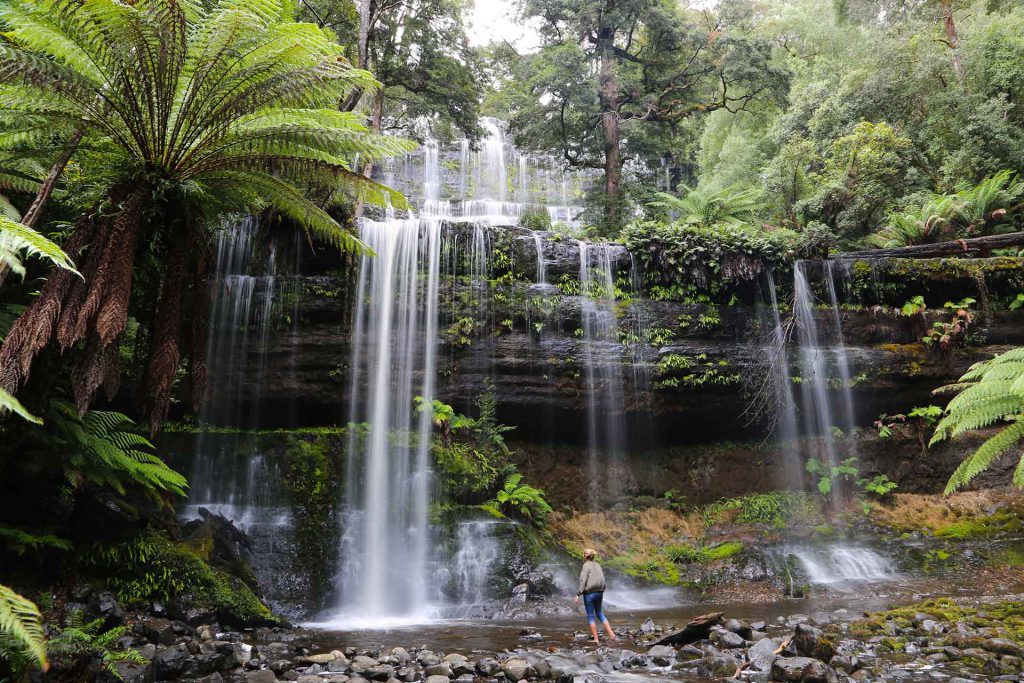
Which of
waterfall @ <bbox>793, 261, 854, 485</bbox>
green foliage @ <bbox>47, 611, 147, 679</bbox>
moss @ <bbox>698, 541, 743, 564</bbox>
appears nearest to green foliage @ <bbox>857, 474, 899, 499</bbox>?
waterfall @ <bbox>793, 261, 854, 485</bbox>

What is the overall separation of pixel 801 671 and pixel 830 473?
8517 millimetres

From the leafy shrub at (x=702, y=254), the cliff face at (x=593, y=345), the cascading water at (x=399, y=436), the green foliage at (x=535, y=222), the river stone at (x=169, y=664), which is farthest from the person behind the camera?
the green foliage at (x=535, y=222)

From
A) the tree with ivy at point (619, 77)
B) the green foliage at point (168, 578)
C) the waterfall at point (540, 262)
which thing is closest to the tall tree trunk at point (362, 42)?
the waterfall at point (540, 262)

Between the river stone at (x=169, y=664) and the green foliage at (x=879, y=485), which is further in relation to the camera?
the green foliage at (x=879, y=485)

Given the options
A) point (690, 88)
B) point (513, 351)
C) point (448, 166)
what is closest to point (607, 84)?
point (690, 88)

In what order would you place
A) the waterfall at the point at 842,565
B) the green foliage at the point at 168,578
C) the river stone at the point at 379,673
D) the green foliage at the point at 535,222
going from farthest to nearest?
1. the green foliage at the point at 535,222
2. the waterfall at the point at 842,565
3. the green foliage at the point at 168,578
4. the river stone at the point at 379,673

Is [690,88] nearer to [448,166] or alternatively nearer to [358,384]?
[448,166]

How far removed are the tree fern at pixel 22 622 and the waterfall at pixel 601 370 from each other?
31.2 ft

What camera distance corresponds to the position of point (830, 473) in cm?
1189

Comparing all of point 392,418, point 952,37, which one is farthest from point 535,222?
point 952,37

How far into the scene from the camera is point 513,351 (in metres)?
11.3

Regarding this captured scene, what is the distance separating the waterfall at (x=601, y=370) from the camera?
1148 cm

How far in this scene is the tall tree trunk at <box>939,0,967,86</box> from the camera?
14.5m

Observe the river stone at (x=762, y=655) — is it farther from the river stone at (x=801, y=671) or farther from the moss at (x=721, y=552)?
the moss at (x=721, y=552)
